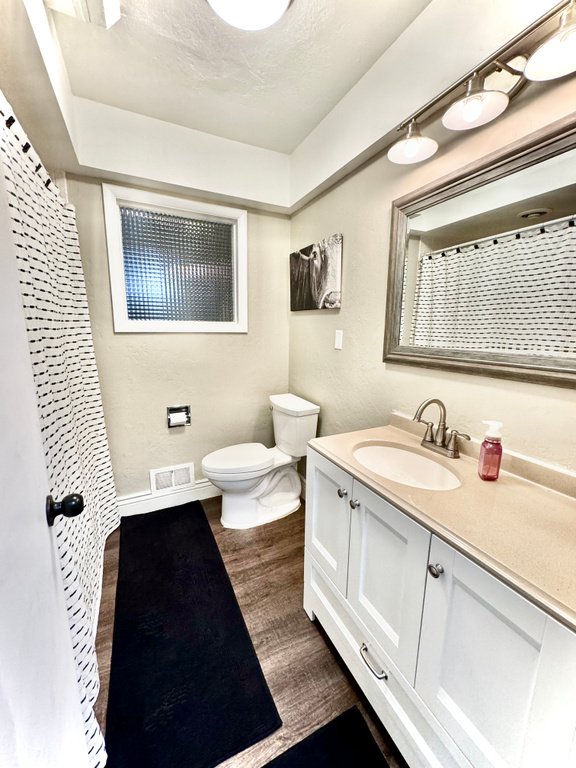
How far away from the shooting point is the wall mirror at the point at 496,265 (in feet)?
2.90

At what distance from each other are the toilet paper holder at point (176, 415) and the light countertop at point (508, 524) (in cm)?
139

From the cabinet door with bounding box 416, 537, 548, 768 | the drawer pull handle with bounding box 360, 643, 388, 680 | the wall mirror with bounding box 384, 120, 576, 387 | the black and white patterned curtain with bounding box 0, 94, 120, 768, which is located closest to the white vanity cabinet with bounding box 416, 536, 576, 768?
the cabinet door with bounding box 416, 537, 548, 768

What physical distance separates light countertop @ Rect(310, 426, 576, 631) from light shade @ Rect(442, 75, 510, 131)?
1.13 meters

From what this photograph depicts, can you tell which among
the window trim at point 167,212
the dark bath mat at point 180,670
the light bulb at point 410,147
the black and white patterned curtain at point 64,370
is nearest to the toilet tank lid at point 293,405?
the window trim at point 167,212

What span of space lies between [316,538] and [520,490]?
780 mm

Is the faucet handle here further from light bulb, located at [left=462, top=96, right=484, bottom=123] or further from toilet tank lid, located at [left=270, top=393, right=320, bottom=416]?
light bulb, located at [left=462, top=96, right=484, bottom=123]

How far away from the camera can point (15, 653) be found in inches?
18.6

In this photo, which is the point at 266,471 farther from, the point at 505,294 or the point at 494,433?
the point at 505,294

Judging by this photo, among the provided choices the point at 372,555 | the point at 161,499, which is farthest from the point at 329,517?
the point at 161,499

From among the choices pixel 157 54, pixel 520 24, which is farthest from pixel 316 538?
pixel 157 54

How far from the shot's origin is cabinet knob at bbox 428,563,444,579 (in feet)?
2.41

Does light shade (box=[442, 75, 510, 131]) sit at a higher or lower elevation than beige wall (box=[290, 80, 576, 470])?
higher

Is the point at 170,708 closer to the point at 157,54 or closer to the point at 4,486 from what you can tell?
the point at 4,486

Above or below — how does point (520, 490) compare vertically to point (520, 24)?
below
